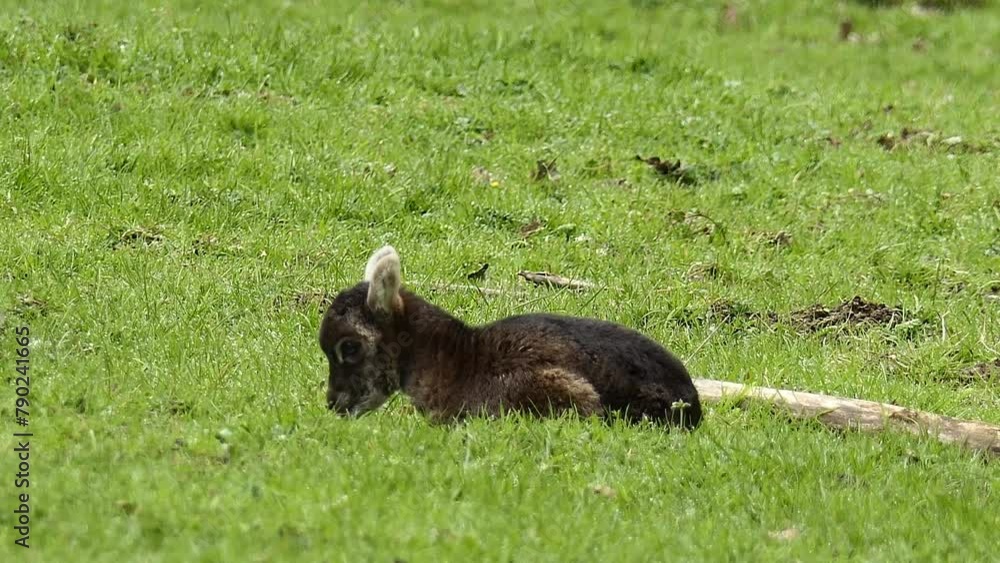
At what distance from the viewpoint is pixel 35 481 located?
24.2 ft

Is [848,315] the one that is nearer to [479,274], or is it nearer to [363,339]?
[479,274]

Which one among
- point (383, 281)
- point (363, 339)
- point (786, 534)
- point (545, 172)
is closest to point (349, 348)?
point (363, 339)

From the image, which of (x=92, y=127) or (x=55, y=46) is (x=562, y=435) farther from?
(x=55, y=46)

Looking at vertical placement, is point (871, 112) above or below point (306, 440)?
below

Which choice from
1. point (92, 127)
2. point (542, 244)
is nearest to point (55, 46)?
point (92, 127)

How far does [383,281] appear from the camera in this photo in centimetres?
952

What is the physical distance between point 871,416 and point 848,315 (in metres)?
3.50

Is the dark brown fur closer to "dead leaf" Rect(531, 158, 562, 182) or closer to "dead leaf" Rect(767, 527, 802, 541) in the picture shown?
"dead leaf" Rect(767, 527, 802, 541)

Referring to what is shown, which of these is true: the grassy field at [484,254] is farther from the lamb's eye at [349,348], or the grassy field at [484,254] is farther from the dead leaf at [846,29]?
the lamb's eye at [349,348]

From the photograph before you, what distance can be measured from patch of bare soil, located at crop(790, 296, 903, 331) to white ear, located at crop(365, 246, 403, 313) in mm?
4697

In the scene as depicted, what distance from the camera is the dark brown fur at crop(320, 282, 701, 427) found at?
9.29 meters

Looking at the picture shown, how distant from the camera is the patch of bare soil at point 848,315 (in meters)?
13.2

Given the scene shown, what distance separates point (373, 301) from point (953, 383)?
16.3 feet

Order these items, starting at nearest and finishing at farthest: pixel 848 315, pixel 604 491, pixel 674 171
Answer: pixel 604 491, pixel 848 315, pixel 674 171
